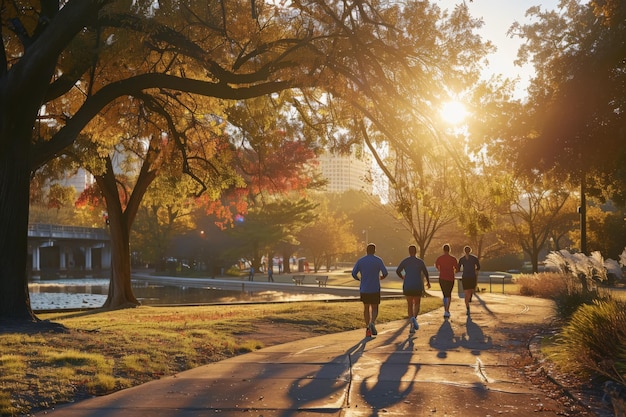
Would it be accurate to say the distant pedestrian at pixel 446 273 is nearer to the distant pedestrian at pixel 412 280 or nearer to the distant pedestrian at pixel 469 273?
the distant pedestrian at pixel 469 273

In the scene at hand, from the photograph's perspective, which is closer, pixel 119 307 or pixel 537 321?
pixel 537 321

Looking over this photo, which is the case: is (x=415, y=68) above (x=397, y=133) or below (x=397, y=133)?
above

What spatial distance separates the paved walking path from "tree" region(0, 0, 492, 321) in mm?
5123

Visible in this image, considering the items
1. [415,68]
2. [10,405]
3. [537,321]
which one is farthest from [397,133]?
[10,405]

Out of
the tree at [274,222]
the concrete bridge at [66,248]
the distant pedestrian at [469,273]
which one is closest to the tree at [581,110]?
the distant pedestrian at [469,273]

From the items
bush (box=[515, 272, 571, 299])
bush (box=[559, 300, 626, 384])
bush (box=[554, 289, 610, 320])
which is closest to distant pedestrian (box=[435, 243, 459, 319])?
bush (box=[554, 289, 610, 320])

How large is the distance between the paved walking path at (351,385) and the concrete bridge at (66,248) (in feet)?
244

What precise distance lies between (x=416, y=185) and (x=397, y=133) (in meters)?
1.83

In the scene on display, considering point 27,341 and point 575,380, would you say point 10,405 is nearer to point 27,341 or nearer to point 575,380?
point 27,341

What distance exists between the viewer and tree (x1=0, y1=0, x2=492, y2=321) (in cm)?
1291

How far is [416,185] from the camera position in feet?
51.9

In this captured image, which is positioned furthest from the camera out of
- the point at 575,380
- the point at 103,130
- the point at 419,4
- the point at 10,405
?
the point at 103,130

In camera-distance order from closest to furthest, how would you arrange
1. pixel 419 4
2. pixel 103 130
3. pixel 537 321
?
pixel 419 4, pixel 537 321, pixel 103 130

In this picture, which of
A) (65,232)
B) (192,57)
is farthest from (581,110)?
(65,232)
